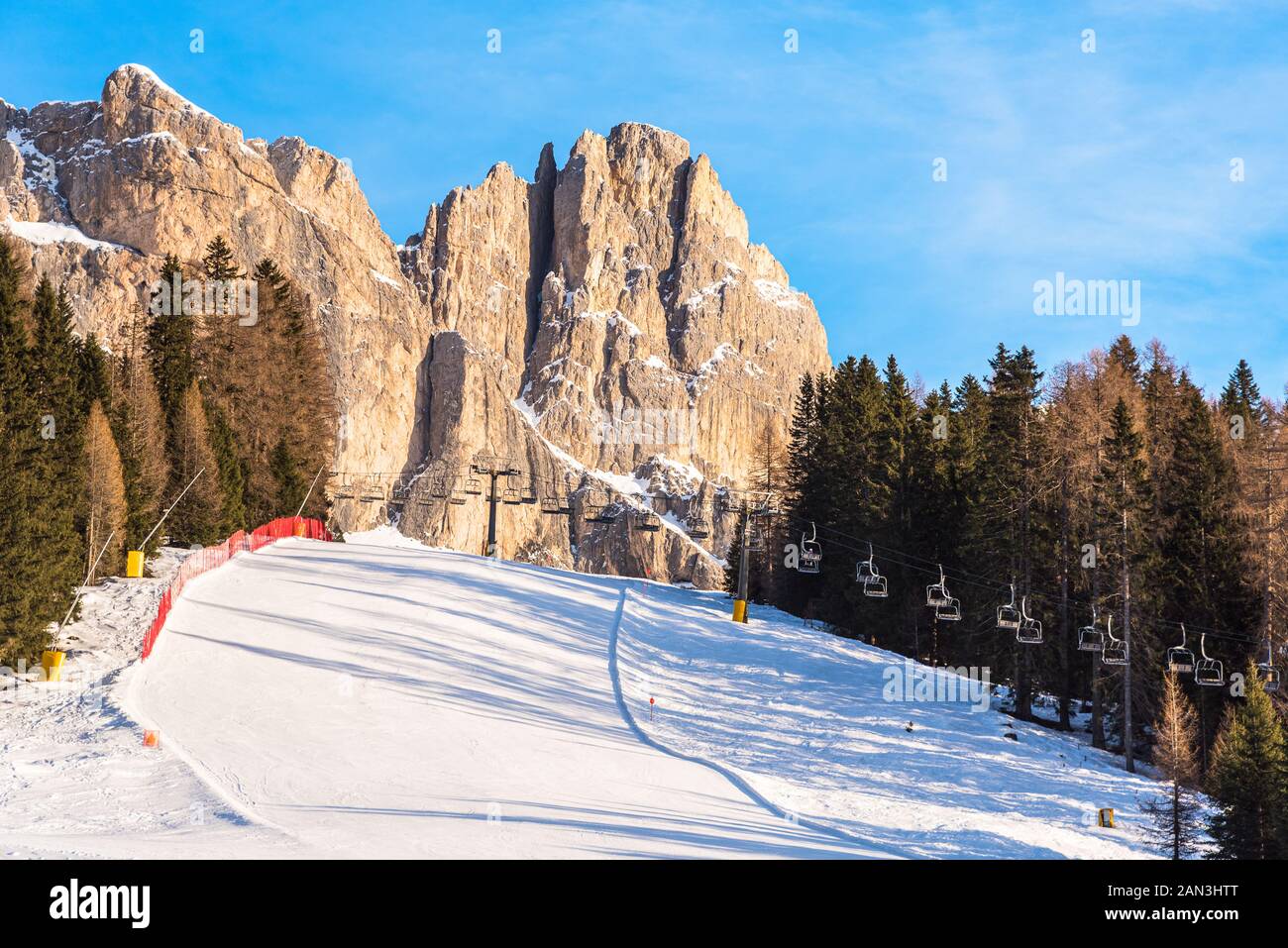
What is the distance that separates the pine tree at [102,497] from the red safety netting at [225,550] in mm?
2488

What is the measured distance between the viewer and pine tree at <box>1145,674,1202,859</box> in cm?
2805

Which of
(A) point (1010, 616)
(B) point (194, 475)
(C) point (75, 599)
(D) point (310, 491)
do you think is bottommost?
(A) point (1010, 616)

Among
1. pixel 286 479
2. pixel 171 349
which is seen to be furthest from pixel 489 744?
pixel 286 479

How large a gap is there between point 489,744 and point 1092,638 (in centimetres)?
2453

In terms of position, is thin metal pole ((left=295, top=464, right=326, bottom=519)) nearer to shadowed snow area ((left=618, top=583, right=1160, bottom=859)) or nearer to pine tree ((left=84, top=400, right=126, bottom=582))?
pine tree ((left=84, top=400, right=126, bottom=582))

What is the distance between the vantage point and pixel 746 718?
110 feet

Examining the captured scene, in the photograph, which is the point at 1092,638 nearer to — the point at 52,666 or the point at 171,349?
the point at 52,666

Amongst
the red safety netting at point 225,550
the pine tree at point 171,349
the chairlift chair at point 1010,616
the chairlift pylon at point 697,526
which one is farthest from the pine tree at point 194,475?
the chairlift chair at point 1010,616

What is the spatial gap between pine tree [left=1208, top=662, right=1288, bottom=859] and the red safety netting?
89.6ft

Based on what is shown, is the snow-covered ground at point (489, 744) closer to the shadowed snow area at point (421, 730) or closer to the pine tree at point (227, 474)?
the shadowed snow area at point (421, 730)

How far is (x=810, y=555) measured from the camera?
48.7 metres

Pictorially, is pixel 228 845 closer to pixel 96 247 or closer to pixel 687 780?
pixel 687 780

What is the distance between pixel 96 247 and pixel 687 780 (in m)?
169
